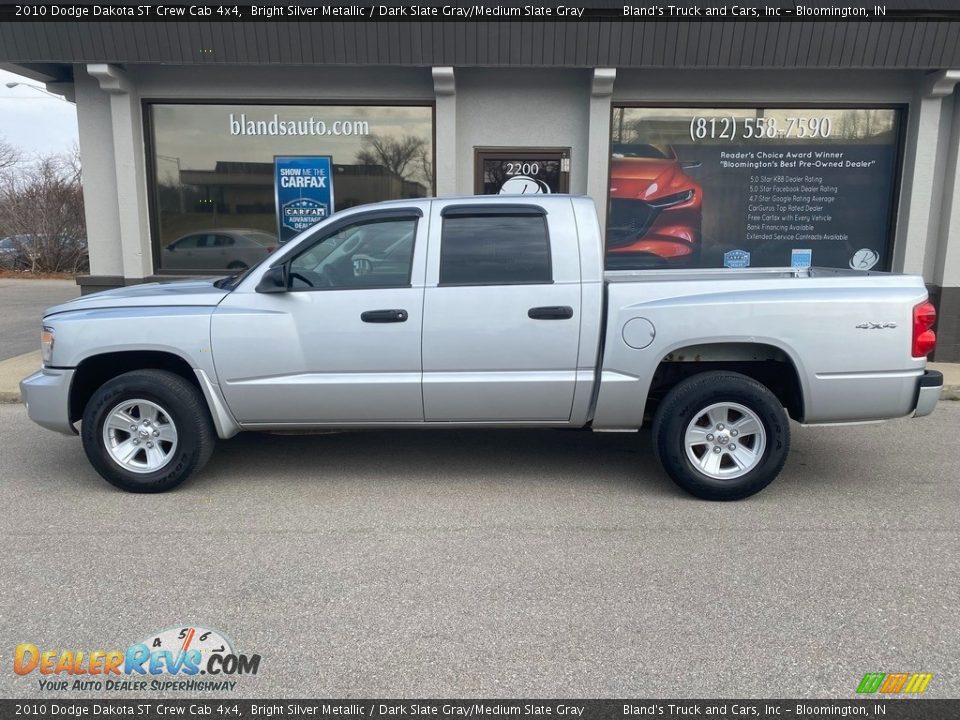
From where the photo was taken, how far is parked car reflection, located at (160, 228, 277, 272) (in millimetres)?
9914

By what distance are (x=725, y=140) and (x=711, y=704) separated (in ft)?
26.9

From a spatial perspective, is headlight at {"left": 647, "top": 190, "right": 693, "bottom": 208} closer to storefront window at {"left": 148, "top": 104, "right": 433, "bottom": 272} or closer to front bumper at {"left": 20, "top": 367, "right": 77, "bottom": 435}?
storefront window at {"left": 148, "top": 104, "right": 433, "bottom": 272}

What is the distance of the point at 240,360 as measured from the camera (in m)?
4.84

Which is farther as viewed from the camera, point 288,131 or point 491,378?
point 288,131

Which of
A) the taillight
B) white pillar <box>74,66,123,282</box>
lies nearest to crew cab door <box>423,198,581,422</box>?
the taillight

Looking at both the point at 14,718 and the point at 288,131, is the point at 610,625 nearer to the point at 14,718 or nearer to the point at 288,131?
the point at 14,718

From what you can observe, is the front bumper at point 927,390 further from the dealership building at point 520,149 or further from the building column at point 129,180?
the building column at point 129,180

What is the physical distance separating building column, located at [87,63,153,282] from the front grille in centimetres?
602

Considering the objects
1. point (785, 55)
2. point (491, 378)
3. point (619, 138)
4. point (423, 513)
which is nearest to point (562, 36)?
point (619, 138)

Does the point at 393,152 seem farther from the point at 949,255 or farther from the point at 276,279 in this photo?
the point at 949,255

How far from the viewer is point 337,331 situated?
Answer: 15.8ft

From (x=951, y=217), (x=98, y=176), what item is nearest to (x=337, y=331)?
(x=98, y=176)

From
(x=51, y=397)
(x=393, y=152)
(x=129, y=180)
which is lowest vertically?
(x=51, y=397)

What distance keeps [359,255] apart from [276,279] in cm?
56
